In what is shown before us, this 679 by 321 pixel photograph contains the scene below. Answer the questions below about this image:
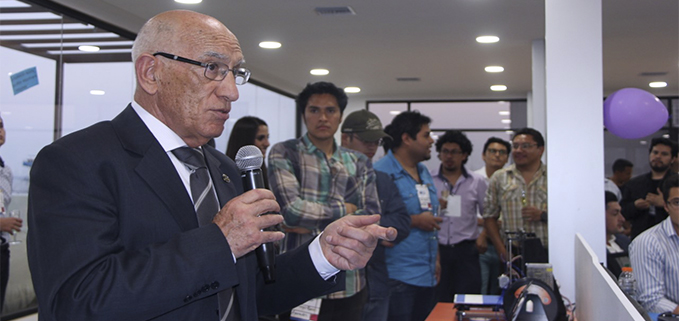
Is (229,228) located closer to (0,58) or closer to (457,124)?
(0,58)

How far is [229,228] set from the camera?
1272 millimetres

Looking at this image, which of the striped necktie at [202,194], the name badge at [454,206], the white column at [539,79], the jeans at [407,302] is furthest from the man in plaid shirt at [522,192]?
the striped necktie at [202,194]

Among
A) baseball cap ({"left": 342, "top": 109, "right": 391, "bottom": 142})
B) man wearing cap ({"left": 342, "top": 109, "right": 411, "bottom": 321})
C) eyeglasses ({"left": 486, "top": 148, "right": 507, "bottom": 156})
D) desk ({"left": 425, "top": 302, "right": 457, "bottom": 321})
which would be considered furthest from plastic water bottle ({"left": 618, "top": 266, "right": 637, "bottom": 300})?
eyeglasses ({"left": 486, "top": 148, "right": 507, "bottom": 156})

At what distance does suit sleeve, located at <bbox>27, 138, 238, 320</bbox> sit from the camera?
1167mm

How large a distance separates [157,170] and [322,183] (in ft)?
6.28

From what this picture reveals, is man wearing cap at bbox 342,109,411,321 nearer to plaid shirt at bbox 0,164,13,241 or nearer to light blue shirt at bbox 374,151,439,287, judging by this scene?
light blue shirt at bbox 374,151,439,287

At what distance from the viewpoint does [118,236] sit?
4.24 feet

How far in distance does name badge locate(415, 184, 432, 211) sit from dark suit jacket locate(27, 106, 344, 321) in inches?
119

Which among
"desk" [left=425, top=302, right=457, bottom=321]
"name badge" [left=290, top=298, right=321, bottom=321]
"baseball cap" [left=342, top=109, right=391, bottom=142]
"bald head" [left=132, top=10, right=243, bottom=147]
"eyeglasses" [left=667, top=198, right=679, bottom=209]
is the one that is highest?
"baseball cap" [left=342, top=109, right=391, bottom=142]

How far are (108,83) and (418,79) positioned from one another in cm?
487

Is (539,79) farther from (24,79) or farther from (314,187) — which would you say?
(24,79)

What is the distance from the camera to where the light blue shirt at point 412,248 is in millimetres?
4082

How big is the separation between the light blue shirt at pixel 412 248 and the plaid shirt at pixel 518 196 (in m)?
0.93

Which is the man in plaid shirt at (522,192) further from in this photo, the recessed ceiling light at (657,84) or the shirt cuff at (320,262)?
the recessed ceiling light at (657,84)
